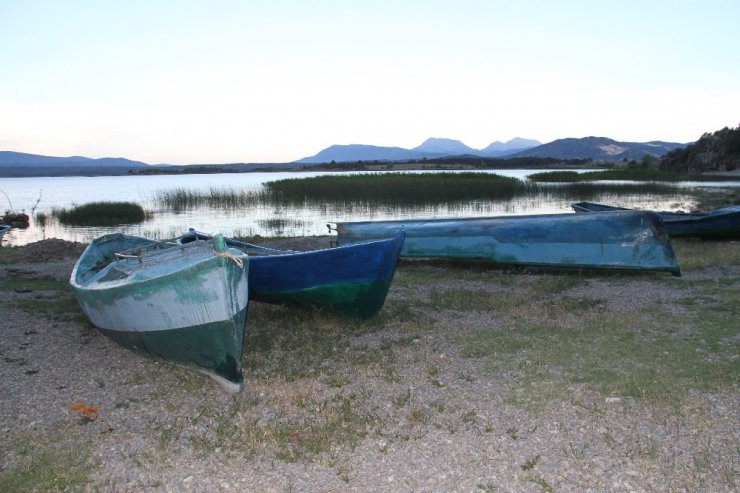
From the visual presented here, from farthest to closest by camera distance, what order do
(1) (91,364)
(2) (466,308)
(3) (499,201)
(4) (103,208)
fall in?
Result: (3) (499,201)
(4) (103,208)
(2) (466,308)
(1) (91,364)

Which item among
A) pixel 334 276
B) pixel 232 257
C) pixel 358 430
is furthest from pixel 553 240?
pixel 358 430

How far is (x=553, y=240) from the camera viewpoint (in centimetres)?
1211

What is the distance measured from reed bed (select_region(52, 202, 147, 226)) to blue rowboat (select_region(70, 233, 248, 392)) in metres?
19.8

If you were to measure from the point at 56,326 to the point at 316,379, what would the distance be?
449 cm

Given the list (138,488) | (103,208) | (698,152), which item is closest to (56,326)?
(138,488)

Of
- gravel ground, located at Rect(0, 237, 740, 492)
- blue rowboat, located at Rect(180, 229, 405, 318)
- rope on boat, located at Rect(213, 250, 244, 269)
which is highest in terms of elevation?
rope on boat, located at Rect(213, 250, 244, 269)

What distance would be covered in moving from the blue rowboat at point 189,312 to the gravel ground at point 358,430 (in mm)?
295

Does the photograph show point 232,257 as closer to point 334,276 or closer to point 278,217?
point 334,276

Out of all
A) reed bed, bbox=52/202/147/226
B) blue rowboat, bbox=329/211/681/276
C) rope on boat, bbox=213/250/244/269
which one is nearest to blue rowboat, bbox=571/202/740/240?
blue rowboat, bbox=329/211/681/276

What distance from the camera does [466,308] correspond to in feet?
30.6

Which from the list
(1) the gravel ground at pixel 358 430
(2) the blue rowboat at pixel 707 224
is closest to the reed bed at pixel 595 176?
(2) the blue rowboat at pixel 707 224

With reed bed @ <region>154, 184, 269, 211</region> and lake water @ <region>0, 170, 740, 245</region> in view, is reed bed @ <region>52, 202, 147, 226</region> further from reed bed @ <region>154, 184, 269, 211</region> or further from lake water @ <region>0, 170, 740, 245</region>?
reed bed @ <region>154, 184, 269, 211</region>

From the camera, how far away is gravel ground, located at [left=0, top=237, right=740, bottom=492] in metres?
4.45

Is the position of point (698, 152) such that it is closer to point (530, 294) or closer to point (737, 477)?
point (530, 294)
